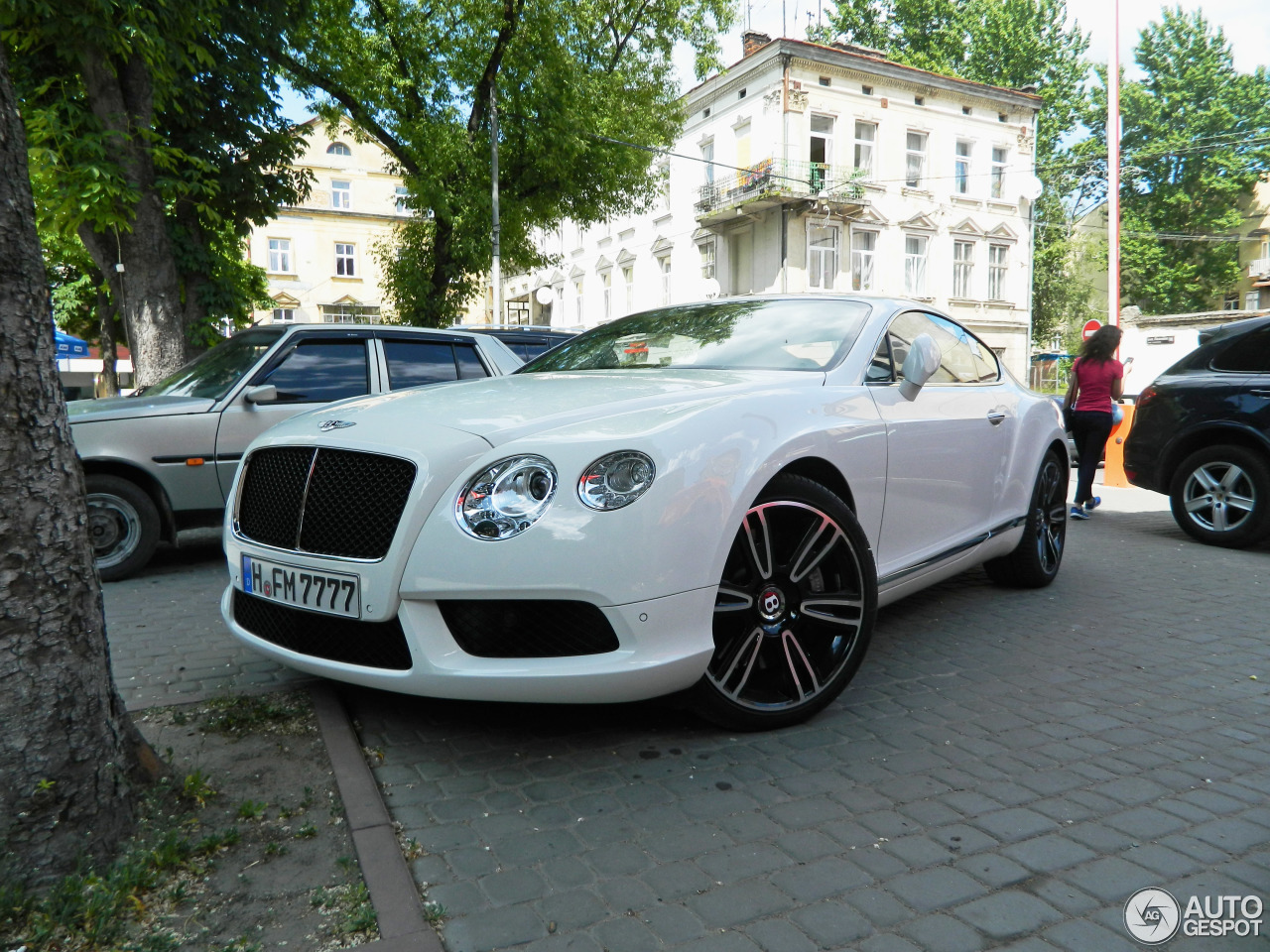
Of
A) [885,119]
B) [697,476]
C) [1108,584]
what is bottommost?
[1108,584]

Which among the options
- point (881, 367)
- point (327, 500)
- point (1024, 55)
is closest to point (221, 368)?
point (327, 500)

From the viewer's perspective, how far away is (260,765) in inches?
113

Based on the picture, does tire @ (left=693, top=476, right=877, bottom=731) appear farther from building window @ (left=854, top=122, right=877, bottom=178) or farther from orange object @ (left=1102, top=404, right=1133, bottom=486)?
building window @ (left=854, top=122, right=877, bottom=178)

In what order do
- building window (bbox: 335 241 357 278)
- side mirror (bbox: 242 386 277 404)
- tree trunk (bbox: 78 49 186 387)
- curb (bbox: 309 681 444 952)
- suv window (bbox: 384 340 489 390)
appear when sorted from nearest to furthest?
curb (bbox: 309 681 444 952) → side mirror (bbox: 242 386 277 404) → suv window (bbox: 384 340 489 390) → tree trunk (bbox: 78 49 186 387) → building window (bbox: 335 241 357 278)

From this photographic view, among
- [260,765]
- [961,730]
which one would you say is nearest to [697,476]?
[961,730]

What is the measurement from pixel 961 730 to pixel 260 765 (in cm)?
237

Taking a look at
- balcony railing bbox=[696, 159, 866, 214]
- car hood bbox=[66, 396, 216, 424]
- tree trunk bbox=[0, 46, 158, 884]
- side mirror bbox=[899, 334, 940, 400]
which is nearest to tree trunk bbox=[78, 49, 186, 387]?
car hood bbox=[66, 396, 216, 424]

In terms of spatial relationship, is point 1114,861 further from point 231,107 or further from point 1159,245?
point 1159,245

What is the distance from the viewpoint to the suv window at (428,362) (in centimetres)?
669

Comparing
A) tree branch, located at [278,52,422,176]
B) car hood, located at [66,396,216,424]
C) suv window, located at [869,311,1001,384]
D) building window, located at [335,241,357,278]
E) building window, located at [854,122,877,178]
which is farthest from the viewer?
building window, located at [335,241,357,278]

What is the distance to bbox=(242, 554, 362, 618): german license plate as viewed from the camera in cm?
281

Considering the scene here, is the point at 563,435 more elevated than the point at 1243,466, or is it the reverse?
the point at 563,435

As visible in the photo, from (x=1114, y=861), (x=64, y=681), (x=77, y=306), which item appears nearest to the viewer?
(x=64, y=681)

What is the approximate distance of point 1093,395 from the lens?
8070 mm
